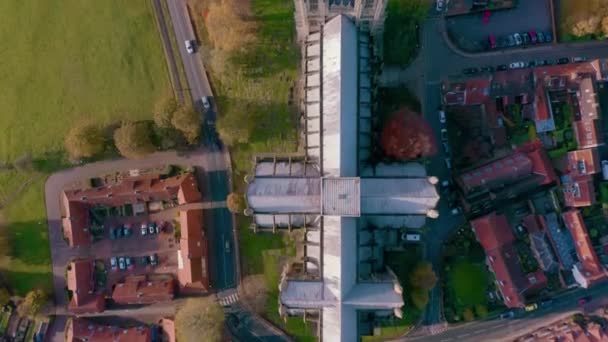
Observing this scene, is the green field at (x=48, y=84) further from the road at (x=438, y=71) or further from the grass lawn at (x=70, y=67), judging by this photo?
the road at (x=438, y=71)

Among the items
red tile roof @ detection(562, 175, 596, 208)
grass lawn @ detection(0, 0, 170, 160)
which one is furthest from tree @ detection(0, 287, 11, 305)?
red tile roof @ detection(562, 175, 596, 208)

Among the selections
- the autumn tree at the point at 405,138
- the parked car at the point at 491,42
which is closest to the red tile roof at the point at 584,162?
the parked car at the point at 491,42

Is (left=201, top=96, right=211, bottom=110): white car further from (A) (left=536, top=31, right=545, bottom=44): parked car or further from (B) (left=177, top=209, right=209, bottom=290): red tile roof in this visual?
(A) (left=536, top=31, right=545, bottom=44): parked car

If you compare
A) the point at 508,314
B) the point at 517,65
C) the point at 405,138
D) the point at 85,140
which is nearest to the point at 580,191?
the point at 517,65

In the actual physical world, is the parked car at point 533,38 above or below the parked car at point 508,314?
above

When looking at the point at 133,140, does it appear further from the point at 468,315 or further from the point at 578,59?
the point at 578,59
